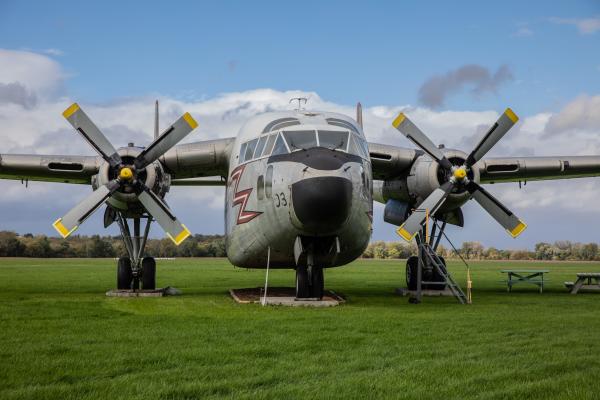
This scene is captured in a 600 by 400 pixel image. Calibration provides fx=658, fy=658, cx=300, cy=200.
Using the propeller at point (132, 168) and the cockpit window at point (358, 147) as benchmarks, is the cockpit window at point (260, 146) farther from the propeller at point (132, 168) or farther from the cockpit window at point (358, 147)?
the propeller at point (132, 168)

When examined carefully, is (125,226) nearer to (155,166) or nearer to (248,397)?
(155,166)

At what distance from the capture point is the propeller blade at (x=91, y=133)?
18.1 metres

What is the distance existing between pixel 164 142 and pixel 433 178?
319 inches

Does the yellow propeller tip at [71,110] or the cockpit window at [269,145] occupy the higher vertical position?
the yellow propeller tip at [71,110]

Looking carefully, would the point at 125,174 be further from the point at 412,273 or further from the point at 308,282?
the point at 412,273

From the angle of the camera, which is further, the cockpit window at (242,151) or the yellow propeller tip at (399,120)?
the yellow propeller tip at (399,120)

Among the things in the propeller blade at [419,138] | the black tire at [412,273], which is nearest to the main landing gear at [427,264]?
the black tire at [412,273]

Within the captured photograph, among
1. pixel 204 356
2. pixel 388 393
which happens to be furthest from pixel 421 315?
pixel 388 393

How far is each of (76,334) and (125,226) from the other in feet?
33.4

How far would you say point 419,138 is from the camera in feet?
62.6

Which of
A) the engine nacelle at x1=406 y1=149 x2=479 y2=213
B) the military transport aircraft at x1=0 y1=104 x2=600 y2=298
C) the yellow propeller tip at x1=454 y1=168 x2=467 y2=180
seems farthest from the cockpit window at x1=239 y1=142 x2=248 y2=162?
the engine nacelle at x1=406 y1=149 x2=479 y2=213

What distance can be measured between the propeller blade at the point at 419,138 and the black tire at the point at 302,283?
5954 mm

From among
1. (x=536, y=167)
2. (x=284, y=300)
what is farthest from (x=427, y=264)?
(x=284, y=300)

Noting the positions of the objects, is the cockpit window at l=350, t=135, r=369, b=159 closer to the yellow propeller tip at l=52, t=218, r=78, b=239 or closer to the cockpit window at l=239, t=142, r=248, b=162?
the cockpit window at l=239, t=142, r=248, b=162
